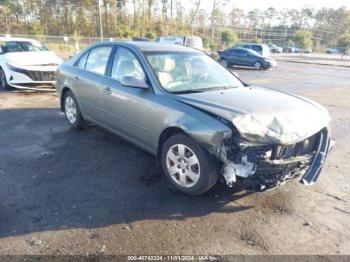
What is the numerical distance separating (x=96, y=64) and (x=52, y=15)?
50.3 m

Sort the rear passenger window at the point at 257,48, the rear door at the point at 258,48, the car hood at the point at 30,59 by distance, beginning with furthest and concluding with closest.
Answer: the rear passenger window at the point at 257,48
the rear door at the point at 258,48
the car hood at the point at 30,59

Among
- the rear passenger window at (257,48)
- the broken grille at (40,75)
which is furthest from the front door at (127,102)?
the rear passenger window at (257,48)

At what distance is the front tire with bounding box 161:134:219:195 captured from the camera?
347 centimetres

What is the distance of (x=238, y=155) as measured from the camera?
325 cm

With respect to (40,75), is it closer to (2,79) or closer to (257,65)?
(2,79)

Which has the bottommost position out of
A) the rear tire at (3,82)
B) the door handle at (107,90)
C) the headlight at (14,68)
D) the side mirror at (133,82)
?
the rear tire at (3,82)

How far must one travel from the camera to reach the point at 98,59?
208 inches

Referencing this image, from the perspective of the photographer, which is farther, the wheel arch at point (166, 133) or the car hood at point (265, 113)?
the wheel arch at point (166, 133)

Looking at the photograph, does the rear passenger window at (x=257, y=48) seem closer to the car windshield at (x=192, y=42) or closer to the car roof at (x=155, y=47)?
the car windshield at (x=192, y=42)

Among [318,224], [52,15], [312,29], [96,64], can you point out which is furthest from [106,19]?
[312,29]

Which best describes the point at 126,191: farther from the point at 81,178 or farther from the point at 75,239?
the point at 75,239

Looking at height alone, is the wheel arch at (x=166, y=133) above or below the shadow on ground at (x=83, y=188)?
above

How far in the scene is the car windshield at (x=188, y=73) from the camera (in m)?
4.21

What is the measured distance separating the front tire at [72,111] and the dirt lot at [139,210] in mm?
828
